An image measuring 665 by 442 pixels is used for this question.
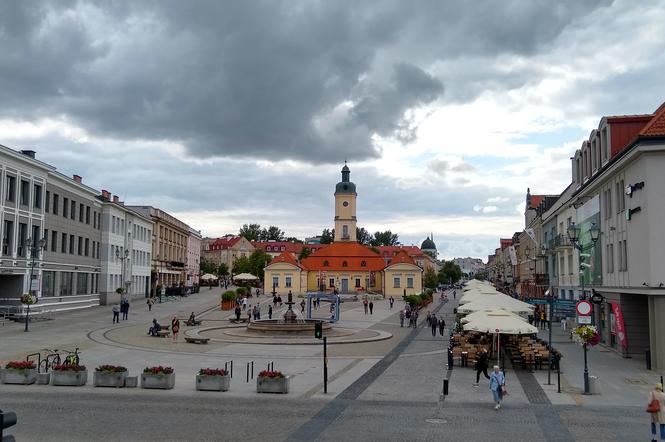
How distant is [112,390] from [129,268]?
5406cm

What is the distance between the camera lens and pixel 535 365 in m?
27.2

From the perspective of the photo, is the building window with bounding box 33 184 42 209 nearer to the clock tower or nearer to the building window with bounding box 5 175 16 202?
the building window with bounding box 5 175 16 202

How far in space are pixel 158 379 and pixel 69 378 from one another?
3.27 metres

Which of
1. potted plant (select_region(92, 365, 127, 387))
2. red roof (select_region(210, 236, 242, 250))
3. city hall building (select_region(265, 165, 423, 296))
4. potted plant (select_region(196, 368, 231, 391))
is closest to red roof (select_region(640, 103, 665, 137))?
potted plant (select_region(196, 368, 231, 391))

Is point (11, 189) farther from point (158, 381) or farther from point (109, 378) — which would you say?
point (158, 381)

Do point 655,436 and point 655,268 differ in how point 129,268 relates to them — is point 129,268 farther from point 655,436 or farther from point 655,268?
point 655,436

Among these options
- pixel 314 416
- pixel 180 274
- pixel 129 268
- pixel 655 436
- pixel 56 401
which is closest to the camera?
pixel 655 436

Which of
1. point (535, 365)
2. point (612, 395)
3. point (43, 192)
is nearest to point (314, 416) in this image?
point (612, 395)

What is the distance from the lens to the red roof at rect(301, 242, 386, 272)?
4269 inches

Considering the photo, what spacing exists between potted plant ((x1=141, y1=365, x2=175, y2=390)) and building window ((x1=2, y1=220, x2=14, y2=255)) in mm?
29024

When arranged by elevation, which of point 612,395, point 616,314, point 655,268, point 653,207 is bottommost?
point 612,395

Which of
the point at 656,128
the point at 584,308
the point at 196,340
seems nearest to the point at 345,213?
the point at 196,340

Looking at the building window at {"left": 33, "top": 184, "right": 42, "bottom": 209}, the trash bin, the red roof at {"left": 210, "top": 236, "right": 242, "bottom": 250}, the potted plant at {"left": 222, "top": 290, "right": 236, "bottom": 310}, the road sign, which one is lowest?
the trash bin

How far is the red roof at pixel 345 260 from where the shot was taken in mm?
108438
